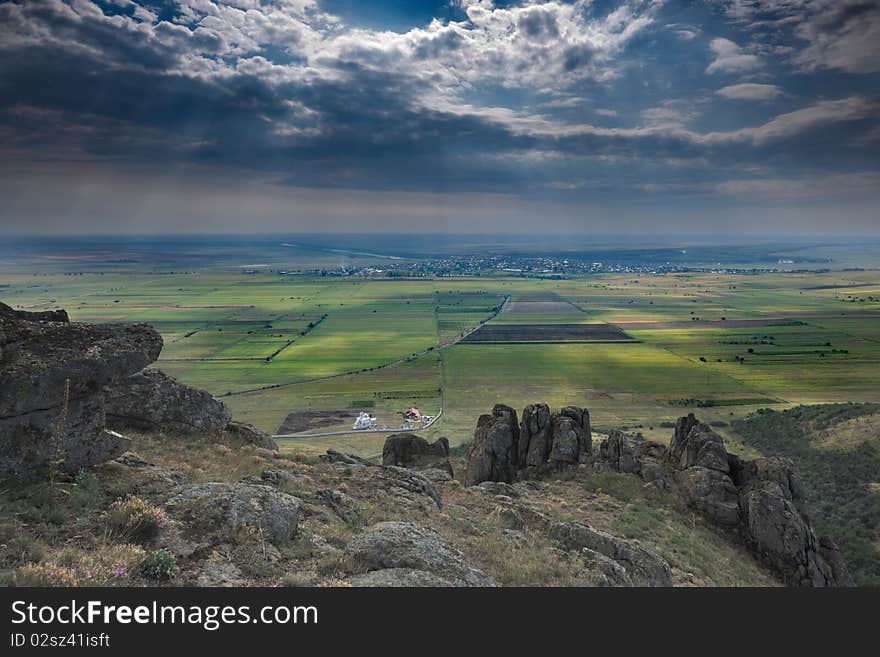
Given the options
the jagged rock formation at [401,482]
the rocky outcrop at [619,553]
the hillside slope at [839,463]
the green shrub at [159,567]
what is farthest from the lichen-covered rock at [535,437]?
the green shrub at [159,567]

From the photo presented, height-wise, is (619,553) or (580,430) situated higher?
(619,553)

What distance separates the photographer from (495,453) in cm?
3297

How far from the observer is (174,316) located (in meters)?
174

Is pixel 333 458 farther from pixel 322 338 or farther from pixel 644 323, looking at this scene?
pixel 644 323

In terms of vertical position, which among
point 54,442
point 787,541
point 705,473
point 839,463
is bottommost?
point 839,463

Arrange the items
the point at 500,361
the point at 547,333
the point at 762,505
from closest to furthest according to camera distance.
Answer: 1. the point at 762,505
2. the point at 500,361
3. the point at 547,333

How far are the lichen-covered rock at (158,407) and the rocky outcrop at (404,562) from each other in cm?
1231

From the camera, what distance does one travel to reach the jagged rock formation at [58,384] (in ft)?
37.6

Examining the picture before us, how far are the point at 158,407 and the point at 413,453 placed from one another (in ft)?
59.3

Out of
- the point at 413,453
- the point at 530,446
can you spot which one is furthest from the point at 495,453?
the point at 413,453

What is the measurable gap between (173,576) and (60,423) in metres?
5.72

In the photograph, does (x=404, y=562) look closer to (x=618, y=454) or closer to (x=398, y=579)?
(x=398, y=579)

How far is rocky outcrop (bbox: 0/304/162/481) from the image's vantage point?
451 inches

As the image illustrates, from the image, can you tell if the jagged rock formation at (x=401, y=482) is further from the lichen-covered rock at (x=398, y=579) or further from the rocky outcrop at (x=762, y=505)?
the rocky outcrop at (x=762, y=505)
